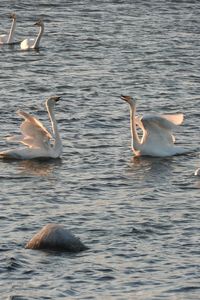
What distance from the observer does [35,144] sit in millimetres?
24359

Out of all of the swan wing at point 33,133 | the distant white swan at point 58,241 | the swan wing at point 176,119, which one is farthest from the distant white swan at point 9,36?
the distant white swan at point 58,241

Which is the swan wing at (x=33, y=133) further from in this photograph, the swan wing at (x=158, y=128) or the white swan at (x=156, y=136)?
the swan wing at (x=158, y=128)

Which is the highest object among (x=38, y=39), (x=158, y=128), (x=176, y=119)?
(x=176, y=119)

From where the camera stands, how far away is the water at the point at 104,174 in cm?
1652

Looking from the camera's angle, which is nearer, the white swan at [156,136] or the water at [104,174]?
the water at [104,174]

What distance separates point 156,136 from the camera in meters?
25.0

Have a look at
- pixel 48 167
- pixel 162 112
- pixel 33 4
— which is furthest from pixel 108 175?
pixel 33 4

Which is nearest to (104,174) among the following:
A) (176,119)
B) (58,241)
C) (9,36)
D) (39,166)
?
(39,166)

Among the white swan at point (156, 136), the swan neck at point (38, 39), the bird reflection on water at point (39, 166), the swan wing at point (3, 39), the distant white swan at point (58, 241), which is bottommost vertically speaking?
the swan wing at point (3, 39)

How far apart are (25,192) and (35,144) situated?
3.28m

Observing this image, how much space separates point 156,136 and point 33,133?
240 centimetres

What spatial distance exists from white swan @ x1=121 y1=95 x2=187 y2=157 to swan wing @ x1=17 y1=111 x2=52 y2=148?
1.69 metres

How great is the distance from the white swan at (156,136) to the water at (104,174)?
245 mm

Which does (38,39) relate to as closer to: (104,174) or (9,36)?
(9,36)
